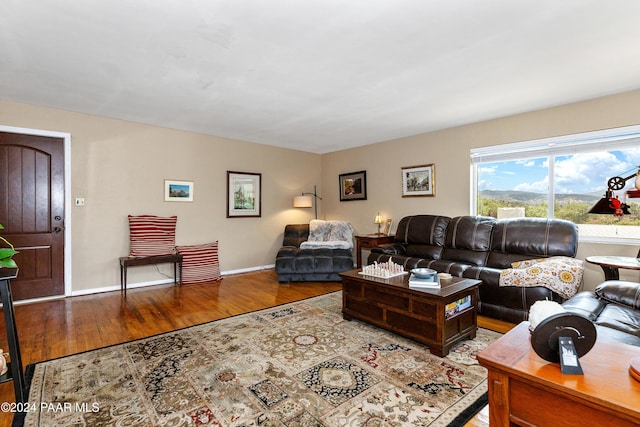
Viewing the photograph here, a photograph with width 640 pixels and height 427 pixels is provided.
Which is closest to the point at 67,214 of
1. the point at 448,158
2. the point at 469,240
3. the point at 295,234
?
the point at 295,234

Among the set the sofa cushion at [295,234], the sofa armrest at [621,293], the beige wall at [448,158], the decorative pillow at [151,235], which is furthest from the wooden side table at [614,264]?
the decorative pillow at [151,235]

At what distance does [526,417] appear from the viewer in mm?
1168

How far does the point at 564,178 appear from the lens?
12.8ft

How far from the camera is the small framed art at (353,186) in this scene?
6.11 m

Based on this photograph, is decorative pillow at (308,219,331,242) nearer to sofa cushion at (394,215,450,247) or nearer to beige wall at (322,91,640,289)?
beige wall at (322,91,640,289)

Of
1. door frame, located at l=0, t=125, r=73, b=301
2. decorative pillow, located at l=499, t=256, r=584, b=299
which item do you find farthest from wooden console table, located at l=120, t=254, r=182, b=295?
decorative pillow, located at l=499, t=256, r=584, b=299

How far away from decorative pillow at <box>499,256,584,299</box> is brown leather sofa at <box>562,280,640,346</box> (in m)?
0.35

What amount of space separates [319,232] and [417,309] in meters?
3.26

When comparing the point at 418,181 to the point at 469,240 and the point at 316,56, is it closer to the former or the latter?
the point at 469,240

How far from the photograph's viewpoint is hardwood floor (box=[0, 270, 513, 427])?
105 inches

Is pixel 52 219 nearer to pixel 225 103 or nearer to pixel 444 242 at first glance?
pixel 225 103

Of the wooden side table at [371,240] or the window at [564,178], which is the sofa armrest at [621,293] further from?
the wooden side table at [371,240]

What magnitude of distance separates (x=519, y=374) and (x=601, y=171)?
3.70 meters

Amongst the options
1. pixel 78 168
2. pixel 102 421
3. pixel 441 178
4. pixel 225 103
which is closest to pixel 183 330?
pixel 102 421
